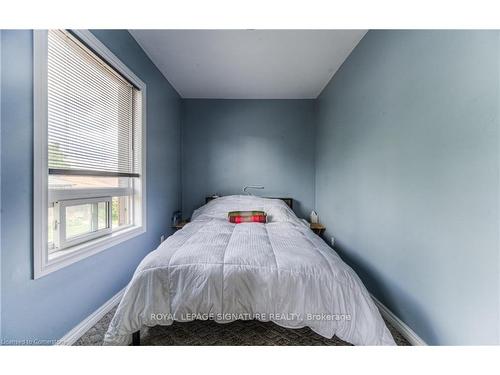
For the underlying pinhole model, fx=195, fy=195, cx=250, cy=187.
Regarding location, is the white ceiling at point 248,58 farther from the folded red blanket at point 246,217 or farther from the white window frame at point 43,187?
the folded red blanket at point 246,217

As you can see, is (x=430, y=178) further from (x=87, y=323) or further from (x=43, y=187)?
(x=87, y=323)

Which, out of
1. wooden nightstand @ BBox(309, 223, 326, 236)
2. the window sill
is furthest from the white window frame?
wooden nightstand @ BBox(309, 223, 326, 236)

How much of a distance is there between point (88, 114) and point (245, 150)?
2.11 m

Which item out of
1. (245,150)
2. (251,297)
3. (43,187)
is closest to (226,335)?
(251,297)

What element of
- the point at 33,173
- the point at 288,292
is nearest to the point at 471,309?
the point at 288,292

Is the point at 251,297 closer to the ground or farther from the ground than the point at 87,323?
farther from the ground

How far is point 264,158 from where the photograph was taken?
3256mm

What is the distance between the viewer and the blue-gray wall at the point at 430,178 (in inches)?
34.5

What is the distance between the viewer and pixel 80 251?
133 centimetres

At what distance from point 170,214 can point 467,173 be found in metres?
2.95

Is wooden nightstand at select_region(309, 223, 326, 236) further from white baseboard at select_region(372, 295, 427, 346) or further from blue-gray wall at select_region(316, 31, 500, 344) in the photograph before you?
white baseboard at select_region(372, 295, 427, 346)

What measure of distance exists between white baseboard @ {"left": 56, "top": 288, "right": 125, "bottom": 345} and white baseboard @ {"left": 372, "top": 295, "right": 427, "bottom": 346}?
86.6 inches

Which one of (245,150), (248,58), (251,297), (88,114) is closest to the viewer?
(251,297)

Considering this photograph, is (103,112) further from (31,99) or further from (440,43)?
(440,43)
